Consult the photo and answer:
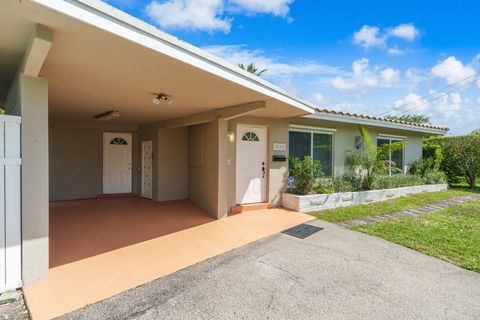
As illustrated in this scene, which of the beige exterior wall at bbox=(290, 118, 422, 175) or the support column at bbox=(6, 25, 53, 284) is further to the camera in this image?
the beige exterior wall at bbox=(290, 118, 422, 175)

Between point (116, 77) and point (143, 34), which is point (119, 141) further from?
point (143, 34)

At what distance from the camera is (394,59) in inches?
652

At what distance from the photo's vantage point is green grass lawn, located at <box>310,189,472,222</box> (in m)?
7.06

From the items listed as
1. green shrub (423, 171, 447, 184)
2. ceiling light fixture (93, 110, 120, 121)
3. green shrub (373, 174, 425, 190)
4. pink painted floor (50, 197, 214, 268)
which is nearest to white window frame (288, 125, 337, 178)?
green shrub (373, 174, 425, 190)

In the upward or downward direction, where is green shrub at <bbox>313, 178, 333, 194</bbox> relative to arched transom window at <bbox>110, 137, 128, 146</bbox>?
downward

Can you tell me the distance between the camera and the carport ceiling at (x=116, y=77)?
2.57m

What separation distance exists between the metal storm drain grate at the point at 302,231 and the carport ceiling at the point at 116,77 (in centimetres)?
278

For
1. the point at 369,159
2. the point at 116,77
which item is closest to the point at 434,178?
the point at 369,159

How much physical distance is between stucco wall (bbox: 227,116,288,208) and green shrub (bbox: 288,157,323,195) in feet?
0.86

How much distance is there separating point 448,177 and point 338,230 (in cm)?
1194

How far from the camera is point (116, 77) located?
395cm

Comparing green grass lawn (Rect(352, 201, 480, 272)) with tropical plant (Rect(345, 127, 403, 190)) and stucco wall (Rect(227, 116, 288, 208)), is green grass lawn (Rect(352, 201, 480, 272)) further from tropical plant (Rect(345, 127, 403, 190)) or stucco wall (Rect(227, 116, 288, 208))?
stucco wall (Rect(227, 116, 288, 208))

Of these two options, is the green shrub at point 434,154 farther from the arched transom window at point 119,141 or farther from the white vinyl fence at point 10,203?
the white vinyl fence at point 10,203

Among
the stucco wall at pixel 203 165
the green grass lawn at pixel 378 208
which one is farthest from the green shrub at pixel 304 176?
the stucco wall at pixel 203 165
